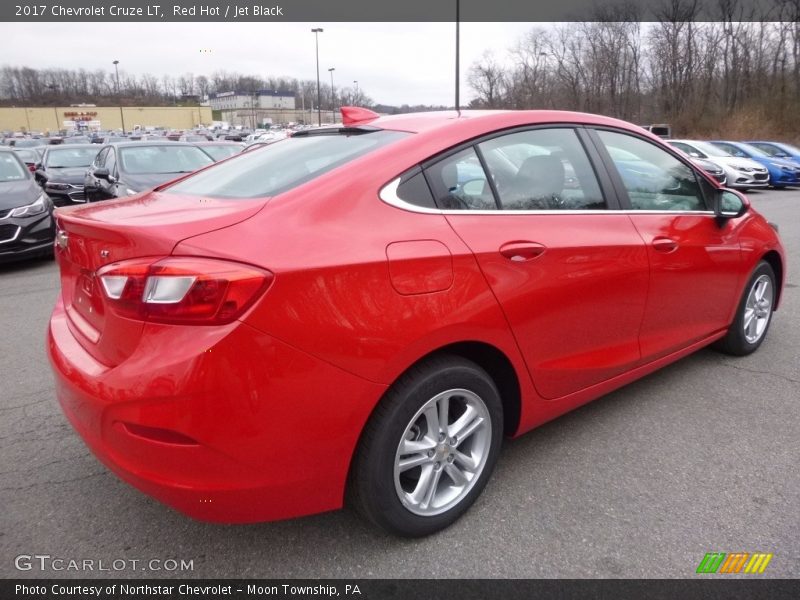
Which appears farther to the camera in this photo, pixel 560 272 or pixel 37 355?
pixel 37 355

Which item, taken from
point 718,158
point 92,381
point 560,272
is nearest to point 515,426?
point 560,272

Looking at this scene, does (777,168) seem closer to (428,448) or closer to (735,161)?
(735,161)

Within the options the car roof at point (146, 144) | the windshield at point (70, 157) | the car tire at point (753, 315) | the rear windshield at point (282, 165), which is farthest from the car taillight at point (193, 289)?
the windshield at point (70, 157)

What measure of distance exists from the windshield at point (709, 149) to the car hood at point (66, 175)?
56.7 feet

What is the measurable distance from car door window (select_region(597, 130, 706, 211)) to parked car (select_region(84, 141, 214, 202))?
24.5ft

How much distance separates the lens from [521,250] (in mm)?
2479

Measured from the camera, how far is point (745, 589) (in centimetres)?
212

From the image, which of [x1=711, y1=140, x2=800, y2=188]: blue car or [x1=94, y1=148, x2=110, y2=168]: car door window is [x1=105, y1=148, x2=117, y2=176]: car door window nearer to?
[x1=94, y1=148, x2=110, y2=168]: car door window

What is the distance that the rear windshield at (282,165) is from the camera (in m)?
2.37

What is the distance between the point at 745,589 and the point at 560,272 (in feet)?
4.41

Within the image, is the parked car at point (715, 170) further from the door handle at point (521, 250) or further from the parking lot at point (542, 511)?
the door handle at point (521, 250)

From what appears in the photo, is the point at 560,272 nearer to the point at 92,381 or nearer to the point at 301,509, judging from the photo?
the point at 301,509

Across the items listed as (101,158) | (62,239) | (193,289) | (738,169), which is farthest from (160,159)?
(738,169)

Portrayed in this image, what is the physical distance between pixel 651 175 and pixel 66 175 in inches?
530
